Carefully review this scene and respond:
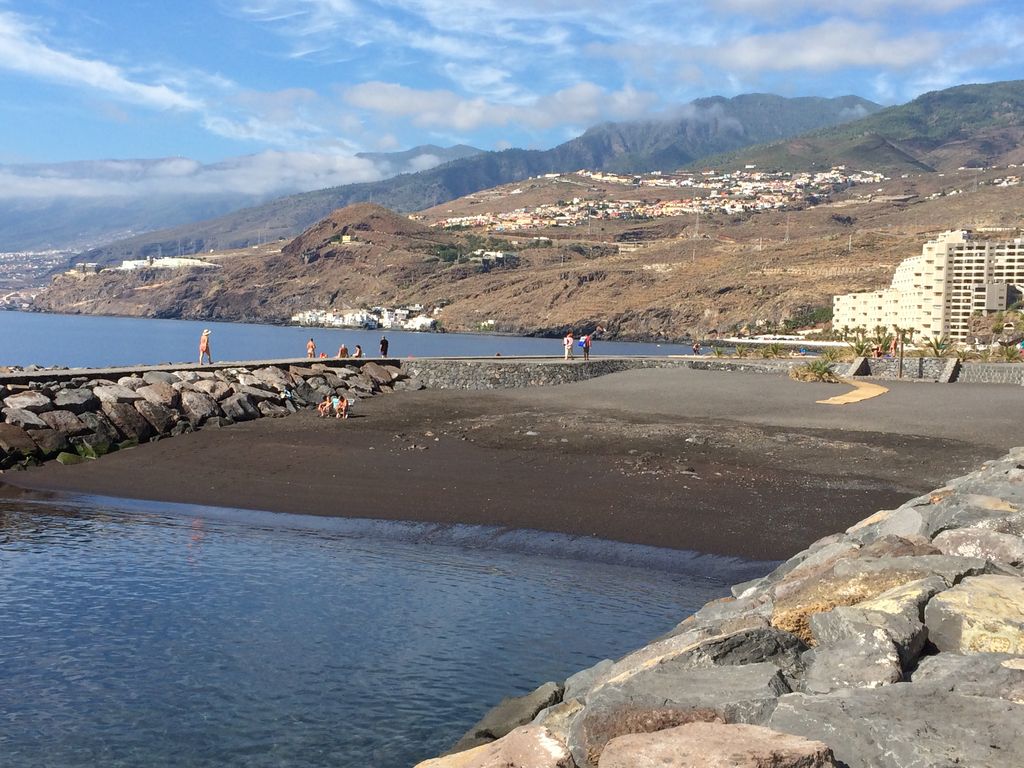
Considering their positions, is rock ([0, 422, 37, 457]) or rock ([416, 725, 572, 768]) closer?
rock ([416, 725, 572, 768])

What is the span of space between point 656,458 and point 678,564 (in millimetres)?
6697

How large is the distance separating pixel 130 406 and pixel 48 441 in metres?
2.59

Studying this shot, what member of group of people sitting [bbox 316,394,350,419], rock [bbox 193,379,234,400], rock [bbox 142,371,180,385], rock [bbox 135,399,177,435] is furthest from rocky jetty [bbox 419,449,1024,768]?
rock [bbox 142,371,180,385]

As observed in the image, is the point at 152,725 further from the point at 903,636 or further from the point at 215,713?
the point at 903,636

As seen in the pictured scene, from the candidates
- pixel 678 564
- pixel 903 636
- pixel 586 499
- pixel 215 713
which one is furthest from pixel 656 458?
pixel 903 636

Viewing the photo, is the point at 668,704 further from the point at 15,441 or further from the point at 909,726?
the point at 15,441

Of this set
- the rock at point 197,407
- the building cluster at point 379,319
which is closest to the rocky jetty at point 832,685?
the rock at point 197,407

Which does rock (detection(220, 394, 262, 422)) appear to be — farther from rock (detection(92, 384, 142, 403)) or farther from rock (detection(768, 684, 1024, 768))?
rock (detection(768, 684, 1024, 768))

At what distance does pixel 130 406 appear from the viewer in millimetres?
25297

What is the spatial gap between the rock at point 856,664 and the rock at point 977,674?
0.52 feet

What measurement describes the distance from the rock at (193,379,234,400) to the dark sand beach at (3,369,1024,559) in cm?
169

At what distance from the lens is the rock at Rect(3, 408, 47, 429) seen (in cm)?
2317

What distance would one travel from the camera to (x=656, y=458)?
20.4m

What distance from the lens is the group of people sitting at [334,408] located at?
28953 millimetres
